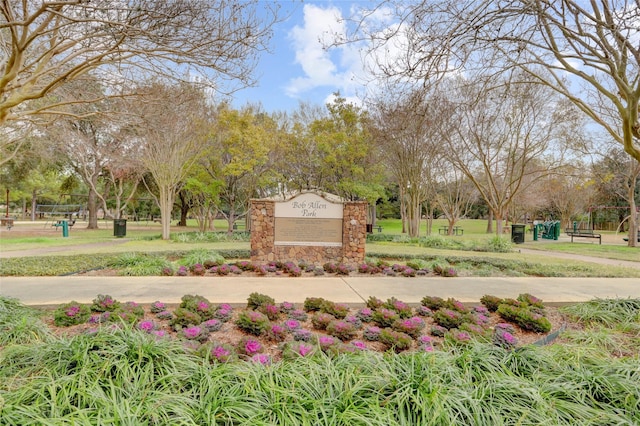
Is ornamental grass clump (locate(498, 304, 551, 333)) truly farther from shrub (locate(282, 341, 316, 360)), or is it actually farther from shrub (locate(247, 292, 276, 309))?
shrub (locate(247, 292, 276, 309))

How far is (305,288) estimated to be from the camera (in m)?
5.33

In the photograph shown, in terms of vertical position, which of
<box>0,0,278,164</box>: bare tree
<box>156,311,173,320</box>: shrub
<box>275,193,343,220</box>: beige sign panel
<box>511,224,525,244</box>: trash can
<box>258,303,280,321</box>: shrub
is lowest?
<box>156,311,173,320</box>: shrub

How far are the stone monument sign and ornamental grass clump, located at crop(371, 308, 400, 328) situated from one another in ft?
17.3

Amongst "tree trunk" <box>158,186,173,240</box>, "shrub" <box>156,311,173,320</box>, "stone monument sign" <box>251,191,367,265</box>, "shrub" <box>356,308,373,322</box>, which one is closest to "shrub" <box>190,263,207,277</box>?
"stone monument sign" <box>251,191,367,265</box>

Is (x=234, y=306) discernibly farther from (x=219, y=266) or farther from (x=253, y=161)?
(x=253, y=161)

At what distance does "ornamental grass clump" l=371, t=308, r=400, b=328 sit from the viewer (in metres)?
3.56

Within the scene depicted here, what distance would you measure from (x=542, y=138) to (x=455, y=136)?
378 centimetres

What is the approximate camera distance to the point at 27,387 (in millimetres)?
2047

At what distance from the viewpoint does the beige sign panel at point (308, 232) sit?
29.6 feet

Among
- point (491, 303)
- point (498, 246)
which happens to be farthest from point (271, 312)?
point (498, 246)

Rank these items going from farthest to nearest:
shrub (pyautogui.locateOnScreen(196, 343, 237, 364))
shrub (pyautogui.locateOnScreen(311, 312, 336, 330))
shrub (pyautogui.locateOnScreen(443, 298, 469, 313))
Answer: shrub (pyautogui.locateOnScreen(443, 298, 469, 313)), shrub (pyautogui.locateOnScreen(311, 312, 336, 330)), shrub (pyautogui.locateOnScreen(196, 343, 237, 364))

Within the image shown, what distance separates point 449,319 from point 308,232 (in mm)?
5786

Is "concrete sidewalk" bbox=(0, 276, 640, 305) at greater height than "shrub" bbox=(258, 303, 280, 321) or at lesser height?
lesser

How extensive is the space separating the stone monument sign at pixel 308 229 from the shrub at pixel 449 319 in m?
5.31
